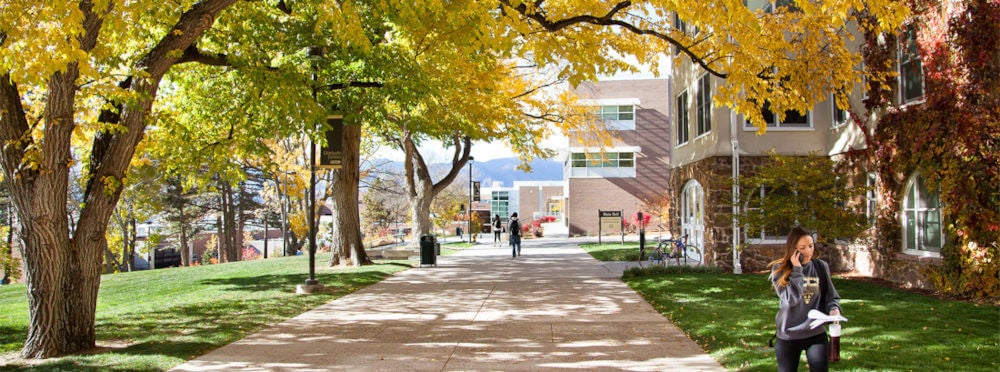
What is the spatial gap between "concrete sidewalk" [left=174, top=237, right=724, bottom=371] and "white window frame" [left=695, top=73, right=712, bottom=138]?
18.2ft

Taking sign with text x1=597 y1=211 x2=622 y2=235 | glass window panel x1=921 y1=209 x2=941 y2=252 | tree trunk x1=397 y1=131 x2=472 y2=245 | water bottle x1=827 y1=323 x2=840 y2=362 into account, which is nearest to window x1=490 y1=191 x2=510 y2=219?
sign with text x1=597 y1=211 x2=622 y2=235

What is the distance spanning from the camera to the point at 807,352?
182 inches

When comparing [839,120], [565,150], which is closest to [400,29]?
[839,120]

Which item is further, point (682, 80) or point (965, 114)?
point (682, 80)

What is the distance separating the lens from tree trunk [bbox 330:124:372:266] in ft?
65.8

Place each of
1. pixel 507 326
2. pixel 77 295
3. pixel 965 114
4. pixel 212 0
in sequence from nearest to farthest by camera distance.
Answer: pixel 77 295 < pixel 212 0 < pixel 507 326 < pixel 965 114

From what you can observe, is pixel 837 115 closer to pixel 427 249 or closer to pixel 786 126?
pixel 786 126

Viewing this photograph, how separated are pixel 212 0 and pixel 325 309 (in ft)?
16.8

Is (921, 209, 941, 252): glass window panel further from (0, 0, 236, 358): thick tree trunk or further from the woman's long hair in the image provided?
(0, 0, 236, 358): thick tree trunk

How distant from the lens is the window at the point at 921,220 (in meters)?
12.8

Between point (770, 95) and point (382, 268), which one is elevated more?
point (770, 95)

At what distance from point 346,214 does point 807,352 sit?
16.7m

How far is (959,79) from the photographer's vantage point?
11.6 meters

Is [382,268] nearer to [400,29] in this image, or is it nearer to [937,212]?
[400,29]
